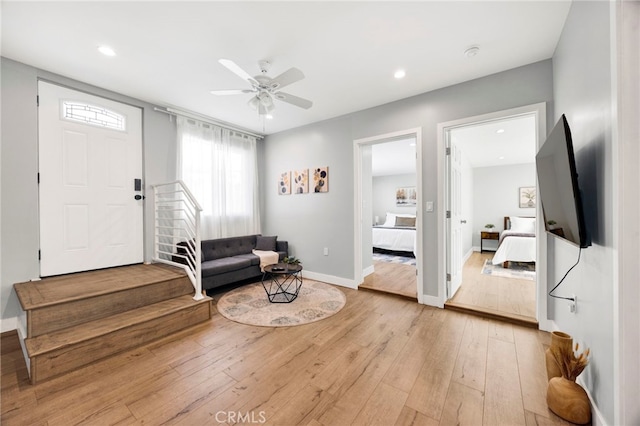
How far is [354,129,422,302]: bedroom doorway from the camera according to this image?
11.5 feet

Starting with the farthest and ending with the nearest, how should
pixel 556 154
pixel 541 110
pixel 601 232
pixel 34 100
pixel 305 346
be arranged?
pixel 34 100, pixel 541 110, pixel 305 346, pixel 556 154, pixel 601 232

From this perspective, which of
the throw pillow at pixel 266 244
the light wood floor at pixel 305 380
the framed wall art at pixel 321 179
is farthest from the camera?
the throw pillow at pixel 266 244

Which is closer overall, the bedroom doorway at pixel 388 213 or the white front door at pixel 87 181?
the white front door at pixel 87 181

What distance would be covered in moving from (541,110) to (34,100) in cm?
521

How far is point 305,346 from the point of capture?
2.14m

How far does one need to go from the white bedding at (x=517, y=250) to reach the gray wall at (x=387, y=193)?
130 inches

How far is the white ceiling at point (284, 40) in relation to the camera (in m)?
1.82

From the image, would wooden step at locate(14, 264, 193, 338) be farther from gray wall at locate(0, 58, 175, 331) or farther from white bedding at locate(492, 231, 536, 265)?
white bedding at locate(492, 231, 536, 265)

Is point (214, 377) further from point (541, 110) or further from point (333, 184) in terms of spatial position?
point (541, 110)

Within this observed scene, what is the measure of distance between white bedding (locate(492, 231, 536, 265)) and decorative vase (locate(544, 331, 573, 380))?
3875mm

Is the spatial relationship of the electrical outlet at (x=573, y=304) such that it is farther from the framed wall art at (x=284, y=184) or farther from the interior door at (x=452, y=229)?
the framed wall art at (x=284, y=184)

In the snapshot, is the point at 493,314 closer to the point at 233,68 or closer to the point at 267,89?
the point at 267,89

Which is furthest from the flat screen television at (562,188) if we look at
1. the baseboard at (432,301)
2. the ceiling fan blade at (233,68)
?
the ceiling fan blade at (233,68)

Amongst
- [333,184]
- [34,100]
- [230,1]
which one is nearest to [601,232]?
[230,1]
